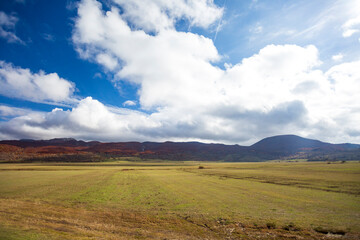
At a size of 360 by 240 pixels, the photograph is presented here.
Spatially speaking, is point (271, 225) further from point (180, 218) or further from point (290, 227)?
point (180, 218)

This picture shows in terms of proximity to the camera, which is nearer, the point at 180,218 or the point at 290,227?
the point at 290,227

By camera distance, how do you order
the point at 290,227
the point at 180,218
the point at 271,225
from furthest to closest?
the point at 180,218
the point at 271,225
the point at 290,227

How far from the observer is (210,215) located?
20.4m

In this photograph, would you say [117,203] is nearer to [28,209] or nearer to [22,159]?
[28,209]

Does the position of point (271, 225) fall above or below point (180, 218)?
above

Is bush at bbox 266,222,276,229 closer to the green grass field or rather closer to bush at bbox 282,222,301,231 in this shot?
the green grass field

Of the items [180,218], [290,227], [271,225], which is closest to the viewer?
[290,227]

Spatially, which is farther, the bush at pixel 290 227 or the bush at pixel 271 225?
the bush at pixel 271 225

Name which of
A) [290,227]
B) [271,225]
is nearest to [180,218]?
[271,225]

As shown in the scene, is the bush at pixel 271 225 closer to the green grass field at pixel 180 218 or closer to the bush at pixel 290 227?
the green grass field at pixel 180 218

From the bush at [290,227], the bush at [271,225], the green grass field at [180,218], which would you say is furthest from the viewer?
the bush at [271,225]

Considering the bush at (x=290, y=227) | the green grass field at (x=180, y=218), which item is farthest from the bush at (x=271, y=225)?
the bush at (x=290, y=227)

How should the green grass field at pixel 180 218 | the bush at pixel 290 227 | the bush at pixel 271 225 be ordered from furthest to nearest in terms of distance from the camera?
the bush at pixel 271 225
the bush at pixel 290 227
the green grass field at pixel 180 218

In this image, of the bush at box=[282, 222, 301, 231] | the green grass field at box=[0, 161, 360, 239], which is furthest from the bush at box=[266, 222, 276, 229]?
the bush at box=[282, 222, 301, 231]
